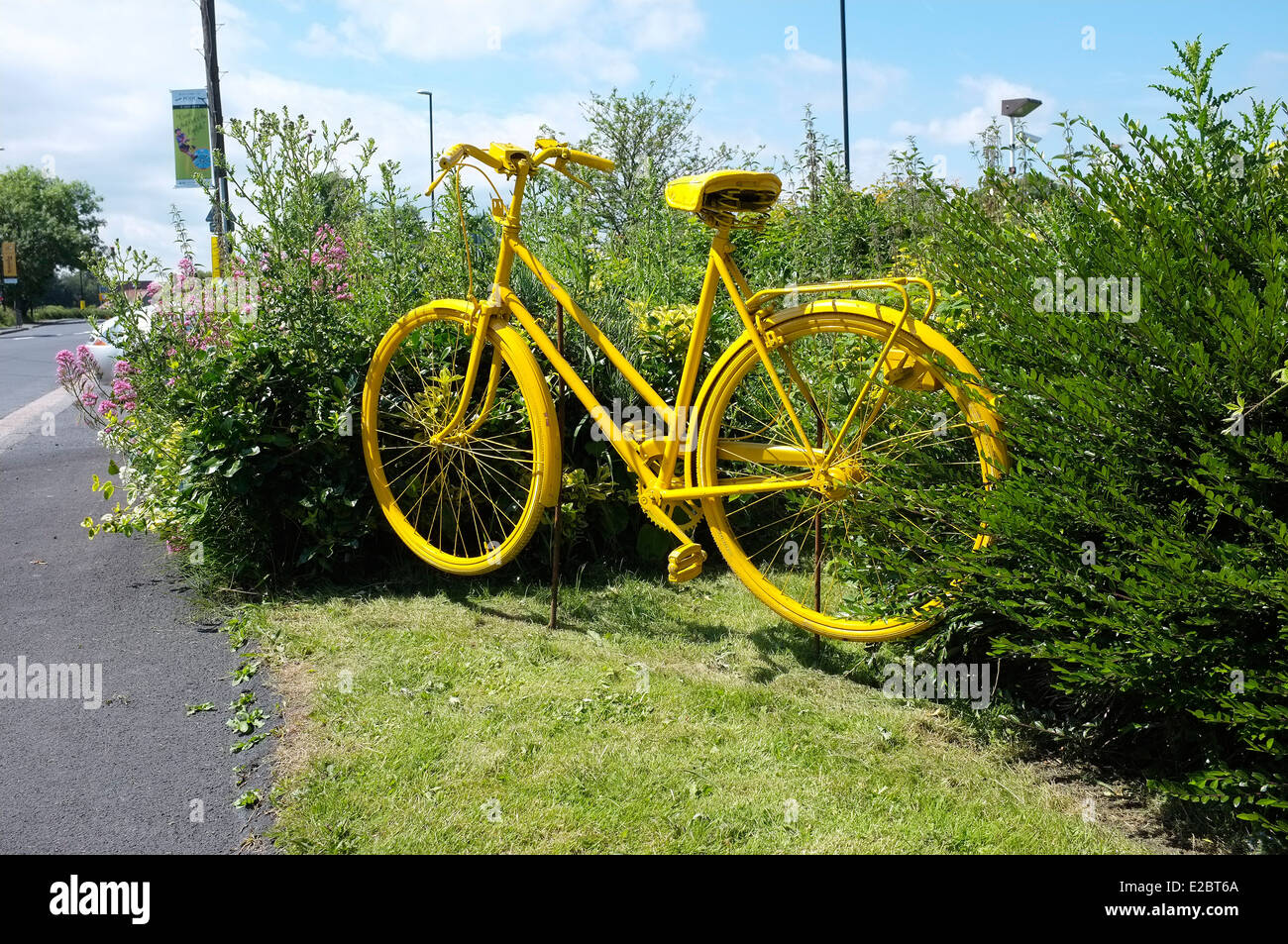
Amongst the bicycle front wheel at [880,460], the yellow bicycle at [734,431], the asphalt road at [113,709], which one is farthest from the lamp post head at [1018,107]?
the asphalt road at [113,709]

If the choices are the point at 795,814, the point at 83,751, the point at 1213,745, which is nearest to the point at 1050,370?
the point at 1213,745

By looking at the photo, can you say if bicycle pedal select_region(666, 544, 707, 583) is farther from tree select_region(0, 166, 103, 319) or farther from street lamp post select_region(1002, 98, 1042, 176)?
tree select_region(0, 166, 103, 319)

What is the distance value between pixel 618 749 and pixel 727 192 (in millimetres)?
1932

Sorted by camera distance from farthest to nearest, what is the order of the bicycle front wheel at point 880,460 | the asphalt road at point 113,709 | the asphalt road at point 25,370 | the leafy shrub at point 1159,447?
the asphalt road at point 25,370 < the bicycle front wheel at point 880,460 < the asphalt road at point 113,709 < the leafy shrub at point 1159,447

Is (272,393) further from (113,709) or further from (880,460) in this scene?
(880,460)

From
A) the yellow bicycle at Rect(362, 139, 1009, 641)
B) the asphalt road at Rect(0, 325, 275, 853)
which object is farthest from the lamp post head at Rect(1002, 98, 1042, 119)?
the asphalt road at Rect(0, 325, 275, 853)

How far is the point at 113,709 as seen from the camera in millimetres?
3707

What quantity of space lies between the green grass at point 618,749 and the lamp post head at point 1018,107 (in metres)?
4.77

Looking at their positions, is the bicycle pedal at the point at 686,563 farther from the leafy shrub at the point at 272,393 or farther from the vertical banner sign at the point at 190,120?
the vertical banner sign at the point at 190,120

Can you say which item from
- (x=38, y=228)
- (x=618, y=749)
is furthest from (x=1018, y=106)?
(x=38, y=228)

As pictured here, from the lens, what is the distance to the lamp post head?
24.0 ft

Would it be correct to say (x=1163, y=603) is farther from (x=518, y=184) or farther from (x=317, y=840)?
(x=518, y=184)

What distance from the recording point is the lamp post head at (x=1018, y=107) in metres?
7.31

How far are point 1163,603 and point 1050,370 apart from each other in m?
0.80
